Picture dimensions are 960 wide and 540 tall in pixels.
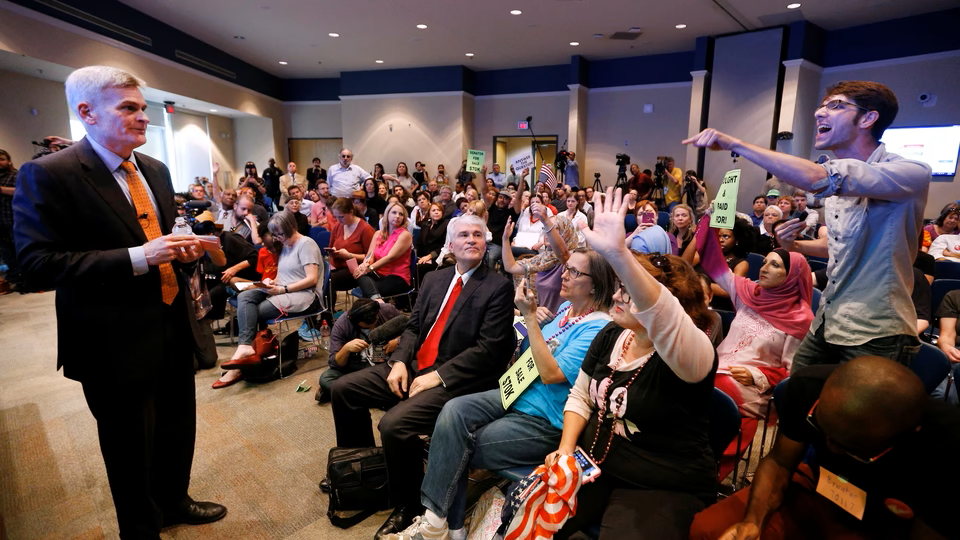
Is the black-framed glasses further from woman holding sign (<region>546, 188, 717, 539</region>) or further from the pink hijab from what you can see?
the pink hijab

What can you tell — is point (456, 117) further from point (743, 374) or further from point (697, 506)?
point (697, 506)

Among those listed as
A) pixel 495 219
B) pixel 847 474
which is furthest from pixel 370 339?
pixel 495 219

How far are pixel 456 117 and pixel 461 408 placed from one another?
11.0m

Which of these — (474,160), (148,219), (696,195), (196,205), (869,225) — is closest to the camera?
(869,225)

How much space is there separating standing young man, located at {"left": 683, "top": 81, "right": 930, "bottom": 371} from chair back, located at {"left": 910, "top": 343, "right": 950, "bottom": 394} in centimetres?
31

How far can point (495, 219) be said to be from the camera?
241 inches

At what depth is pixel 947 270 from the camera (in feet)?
12.1

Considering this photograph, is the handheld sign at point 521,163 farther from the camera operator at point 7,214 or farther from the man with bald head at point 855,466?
the camera operator at point 7,214

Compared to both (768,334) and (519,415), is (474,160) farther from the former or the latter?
(519,415)

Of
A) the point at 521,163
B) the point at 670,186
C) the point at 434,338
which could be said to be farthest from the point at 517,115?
the point at 434,338

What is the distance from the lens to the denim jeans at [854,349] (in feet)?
4.94

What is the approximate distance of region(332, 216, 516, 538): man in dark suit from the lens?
1.91 m

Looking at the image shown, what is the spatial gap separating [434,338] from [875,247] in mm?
1680

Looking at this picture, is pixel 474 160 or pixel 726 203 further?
pixel 474 160
